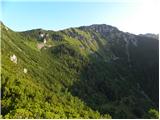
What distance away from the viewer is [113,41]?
16788cm

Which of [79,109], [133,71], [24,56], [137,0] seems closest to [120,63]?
[133,71]

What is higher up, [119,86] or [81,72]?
[81,72]

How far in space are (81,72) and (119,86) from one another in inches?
541

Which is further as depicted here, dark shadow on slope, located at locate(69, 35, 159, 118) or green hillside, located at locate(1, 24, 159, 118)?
dark shadow on slope, located at locate(69, 35, 159, 118)

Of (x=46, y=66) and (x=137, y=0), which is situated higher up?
(x=137, y=0)

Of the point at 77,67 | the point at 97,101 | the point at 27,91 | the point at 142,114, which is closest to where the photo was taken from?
the point at 27,91

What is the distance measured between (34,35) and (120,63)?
36.0 m

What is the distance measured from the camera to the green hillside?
261 ft

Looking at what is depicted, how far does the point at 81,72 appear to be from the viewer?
12169 centimetres

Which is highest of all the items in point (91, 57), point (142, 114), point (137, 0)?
point (137, 0)

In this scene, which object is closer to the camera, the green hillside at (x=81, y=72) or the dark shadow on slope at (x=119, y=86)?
the green hillside at (x=81, y=72)

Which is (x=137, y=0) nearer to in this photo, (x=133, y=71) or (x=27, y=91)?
(x=27, y=91)

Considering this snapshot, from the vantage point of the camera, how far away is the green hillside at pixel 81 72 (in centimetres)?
7956

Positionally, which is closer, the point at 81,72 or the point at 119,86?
the point at 119,86
